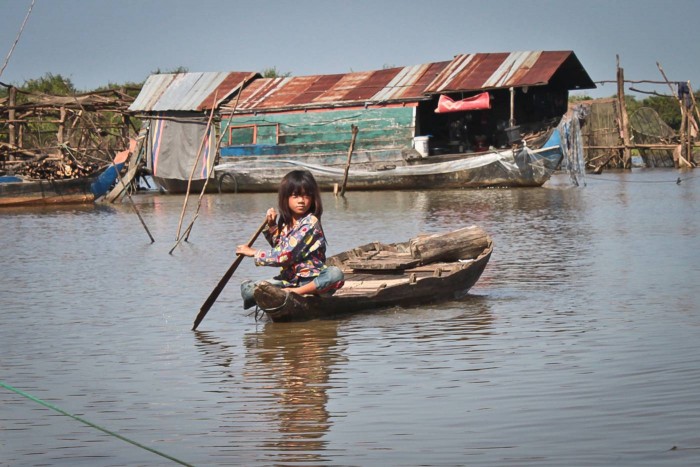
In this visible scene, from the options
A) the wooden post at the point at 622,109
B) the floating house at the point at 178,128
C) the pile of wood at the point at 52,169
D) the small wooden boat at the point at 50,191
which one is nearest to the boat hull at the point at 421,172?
the floating house at the point at 178,128

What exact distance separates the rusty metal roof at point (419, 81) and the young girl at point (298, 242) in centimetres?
1709

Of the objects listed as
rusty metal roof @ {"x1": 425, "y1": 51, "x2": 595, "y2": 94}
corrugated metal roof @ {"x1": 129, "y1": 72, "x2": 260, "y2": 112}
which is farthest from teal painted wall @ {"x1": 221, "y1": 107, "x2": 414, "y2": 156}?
rusty metal roof @ {"x1": 425, "y1": 51, "x2": 595, "y2": 94}

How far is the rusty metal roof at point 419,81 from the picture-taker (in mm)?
24062

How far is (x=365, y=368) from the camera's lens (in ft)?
18.5

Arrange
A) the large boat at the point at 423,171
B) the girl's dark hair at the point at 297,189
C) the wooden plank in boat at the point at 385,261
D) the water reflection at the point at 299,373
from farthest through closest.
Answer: the large boat at the point at 423,171 < the wooden plank in boat at the point at 385,261 < the girl's dark hair at the point at 297,189 < the water reflection at the point at 299,373

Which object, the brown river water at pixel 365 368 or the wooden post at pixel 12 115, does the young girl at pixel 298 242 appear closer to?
the brown river water at pixel 365 368

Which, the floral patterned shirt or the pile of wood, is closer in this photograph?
the floral patterned shirt

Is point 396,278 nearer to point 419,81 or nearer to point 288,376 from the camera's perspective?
point 288,376

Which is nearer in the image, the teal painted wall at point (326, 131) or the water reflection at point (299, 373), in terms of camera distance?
the water reflection at point (299, 373)

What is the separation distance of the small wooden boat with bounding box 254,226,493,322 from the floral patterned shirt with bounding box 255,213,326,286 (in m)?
0.17

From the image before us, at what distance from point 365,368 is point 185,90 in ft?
75.3

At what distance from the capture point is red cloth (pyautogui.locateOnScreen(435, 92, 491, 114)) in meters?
23.9

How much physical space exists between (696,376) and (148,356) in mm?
3098

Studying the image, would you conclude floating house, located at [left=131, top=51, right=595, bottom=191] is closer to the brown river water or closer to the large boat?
the large boat
